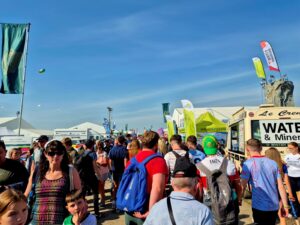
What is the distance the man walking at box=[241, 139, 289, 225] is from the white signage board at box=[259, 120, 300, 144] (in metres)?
4.26

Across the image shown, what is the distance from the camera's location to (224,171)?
367 centimetres

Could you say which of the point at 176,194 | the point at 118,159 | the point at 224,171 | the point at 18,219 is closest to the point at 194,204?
the point at 176,194

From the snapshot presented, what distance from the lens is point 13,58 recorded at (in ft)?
42.4

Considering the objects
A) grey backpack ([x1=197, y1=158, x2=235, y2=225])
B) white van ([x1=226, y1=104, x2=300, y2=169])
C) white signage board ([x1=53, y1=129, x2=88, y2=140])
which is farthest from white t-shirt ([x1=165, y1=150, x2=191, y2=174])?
white signage board ([x1=53, y1=129, x2=88, y2=140])

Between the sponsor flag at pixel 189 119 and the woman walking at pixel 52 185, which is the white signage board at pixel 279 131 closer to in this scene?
the sponsor flag at pixel 189 119

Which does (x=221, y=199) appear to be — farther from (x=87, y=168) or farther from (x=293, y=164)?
(x=87, y=168)

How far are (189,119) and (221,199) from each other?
8.64 metres

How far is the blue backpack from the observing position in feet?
9.82

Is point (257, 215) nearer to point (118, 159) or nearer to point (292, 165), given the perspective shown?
point (292, 165)

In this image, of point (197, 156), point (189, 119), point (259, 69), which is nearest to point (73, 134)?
point (189, 119)

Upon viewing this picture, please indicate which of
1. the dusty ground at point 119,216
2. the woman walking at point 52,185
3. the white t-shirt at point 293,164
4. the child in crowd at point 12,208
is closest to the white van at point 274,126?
the white t-shirt at point 293,164

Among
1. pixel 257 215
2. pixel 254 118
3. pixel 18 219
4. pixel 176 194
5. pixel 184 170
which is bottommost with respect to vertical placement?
→ pixel 257 215

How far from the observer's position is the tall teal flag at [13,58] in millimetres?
12766

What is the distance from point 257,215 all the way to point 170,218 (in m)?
2.58
